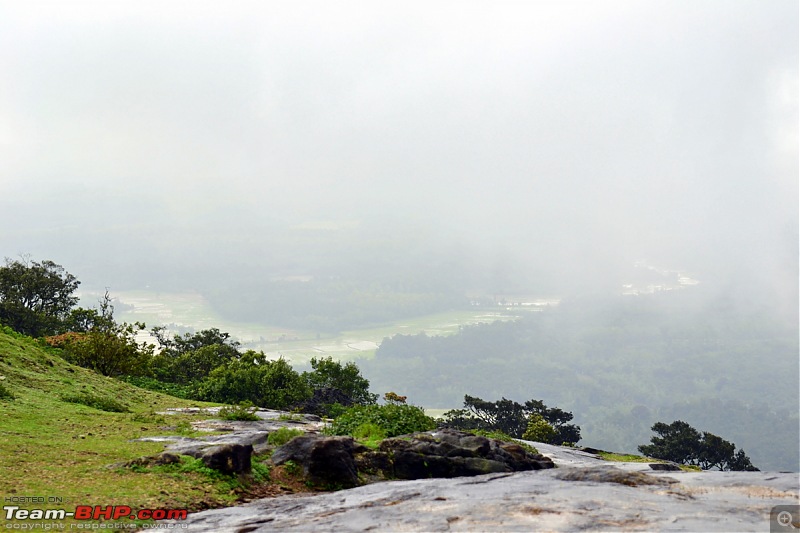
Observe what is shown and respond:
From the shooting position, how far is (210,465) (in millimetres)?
17359

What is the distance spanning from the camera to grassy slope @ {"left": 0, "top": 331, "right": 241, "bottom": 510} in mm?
14914

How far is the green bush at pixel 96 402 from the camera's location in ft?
95.6

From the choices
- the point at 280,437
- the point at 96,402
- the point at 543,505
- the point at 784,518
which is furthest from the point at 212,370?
the point at 784,518

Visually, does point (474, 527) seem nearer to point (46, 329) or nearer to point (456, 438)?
point (456, 438)

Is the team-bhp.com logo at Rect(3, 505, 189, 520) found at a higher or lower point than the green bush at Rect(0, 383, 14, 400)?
lower

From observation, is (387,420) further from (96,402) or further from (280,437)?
(96,402)

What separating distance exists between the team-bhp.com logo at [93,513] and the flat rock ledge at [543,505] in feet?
2.58

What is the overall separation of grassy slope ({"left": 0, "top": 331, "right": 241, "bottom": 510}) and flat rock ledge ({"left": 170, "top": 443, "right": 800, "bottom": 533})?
6.50 ft

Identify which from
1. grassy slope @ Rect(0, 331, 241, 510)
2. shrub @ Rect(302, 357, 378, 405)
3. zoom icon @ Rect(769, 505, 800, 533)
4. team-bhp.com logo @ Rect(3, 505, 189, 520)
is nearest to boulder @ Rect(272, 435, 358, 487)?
grassy slope @ Rect(0, 331, 241, 510)

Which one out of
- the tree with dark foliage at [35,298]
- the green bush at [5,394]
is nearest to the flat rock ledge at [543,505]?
the green bush at [5,394]

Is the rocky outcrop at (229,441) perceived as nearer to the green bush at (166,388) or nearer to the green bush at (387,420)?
the green bush at (387,420)

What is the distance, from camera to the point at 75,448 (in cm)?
1942

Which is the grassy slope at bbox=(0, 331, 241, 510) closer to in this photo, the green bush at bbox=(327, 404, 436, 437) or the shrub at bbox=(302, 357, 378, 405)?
the green bush at bbox=(327, 404, 436, 437)

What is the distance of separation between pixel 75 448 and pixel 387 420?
509 inches
